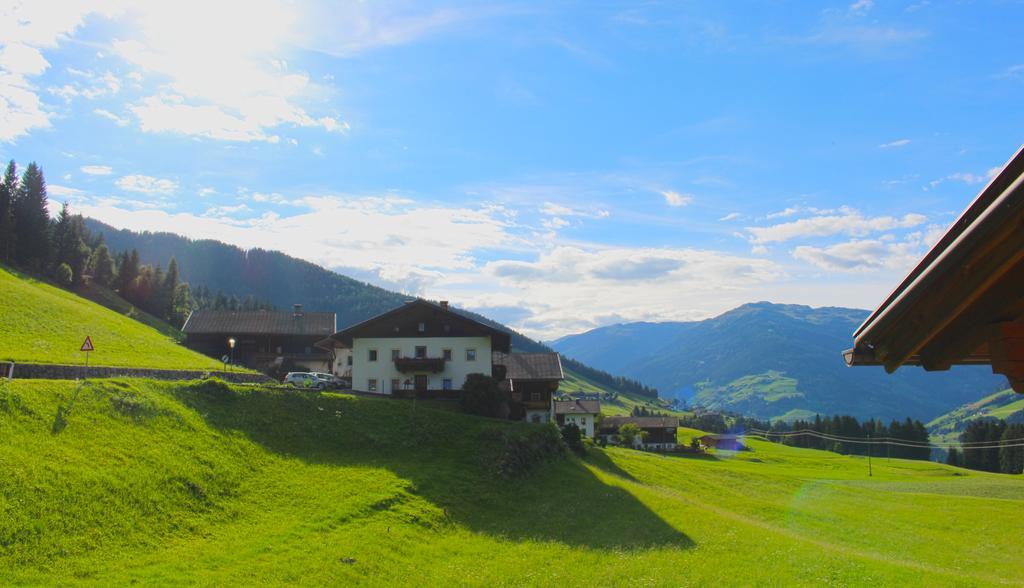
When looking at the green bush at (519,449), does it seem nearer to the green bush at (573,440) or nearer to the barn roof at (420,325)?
the green bush at (573,440)

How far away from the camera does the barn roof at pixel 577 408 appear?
12412 centimetres

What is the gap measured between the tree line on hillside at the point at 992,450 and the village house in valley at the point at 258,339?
122483 mm

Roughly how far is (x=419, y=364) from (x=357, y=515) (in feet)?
105

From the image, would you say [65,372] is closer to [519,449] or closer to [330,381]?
[330,381]

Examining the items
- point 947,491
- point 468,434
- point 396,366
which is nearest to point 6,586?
point 468,434

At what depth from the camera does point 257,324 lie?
10275 centimetres

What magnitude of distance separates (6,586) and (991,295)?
71.2 ft

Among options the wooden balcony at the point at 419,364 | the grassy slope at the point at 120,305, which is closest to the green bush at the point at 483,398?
the wooden balcony at the point at 419,364

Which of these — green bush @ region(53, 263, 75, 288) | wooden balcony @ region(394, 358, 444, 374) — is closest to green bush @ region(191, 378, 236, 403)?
wooden balcony @ region(394, 358, 444, 374)

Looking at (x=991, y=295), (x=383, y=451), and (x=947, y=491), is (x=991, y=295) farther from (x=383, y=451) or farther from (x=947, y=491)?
(x=947, y=491)

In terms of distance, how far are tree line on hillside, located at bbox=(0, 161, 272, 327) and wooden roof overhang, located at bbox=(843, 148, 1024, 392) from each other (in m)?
138

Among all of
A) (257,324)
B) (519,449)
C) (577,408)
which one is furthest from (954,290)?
(577,408)

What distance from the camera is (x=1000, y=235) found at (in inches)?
229

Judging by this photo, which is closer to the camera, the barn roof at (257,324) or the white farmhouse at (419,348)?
the white farmhouse at (419,348)
